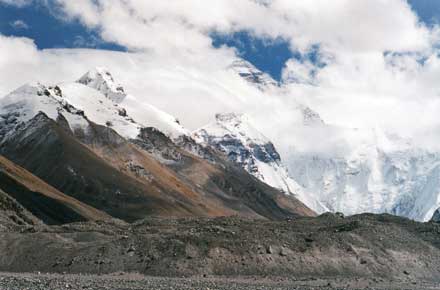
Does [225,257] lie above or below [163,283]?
above

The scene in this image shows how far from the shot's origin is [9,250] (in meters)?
84.0

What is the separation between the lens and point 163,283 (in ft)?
232

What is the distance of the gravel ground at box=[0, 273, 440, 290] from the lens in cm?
6364

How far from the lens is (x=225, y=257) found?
8281 cm

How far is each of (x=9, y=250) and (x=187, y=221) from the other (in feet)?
118

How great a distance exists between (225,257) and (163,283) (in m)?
13.5

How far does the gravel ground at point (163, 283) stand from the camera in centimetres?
6364

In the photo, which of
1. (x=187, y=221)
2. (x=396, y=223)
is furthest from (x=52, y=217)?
(x=396, y=223)

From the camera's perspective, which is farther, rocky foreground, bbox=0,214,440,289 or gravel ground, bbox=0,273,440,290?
rocky foreground, bbox=0,214,440,289

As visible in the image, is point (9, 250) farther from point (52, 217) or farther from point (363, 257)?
point (52, 217)

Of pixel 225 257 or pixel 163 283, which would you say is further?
pixel 225 257

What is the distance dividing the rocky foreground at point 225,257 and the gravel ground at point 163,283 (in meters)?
0.11

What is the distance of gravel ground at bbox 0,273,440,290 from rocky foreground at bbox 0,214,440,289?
11 centimetres

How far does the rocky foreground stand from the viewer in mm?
77188
